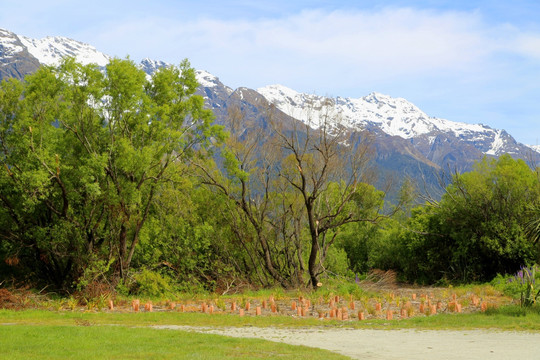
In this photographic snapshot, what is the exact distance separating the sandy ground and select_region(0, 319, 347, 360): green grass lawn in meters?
1.00

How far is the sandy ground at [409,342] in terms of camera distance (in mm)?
10719

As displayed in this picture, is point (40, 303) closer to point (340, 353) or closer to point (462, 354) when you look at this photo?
point (340, 353)

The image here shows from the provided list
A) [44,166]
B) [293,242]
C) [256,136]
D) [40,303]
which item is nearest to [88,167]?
[44,166]

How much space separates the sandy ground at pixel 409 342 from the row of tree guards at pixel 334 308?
9.90ft

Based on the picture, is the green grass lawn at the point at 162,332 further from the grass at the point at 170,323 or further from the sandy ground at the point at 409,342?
the sandy ground at the point at 409,342

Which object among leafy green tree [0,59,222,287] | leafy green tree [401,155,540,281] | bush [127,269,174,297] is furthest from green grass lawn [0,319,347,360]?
leafy green tree [401,155,540,281]

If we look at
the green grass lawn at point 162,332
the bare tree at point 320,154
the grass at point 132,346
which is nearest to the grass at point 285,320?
the green grass lawn at point 162,332

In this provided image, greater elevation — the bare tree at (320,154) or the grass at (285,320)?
the bare tree at (320,154)

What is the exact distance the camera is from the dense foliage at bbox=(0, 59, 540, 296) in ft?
78.0

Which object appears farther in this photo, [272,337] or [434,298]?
[434,298]

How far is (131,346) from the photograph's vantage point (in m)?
11.6

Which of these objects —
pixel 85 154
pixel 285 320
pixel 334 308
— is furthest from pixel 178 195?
pixel 285 320

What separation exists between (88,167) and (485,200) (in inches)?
806

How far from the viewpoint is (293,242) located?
3042 centimetres
